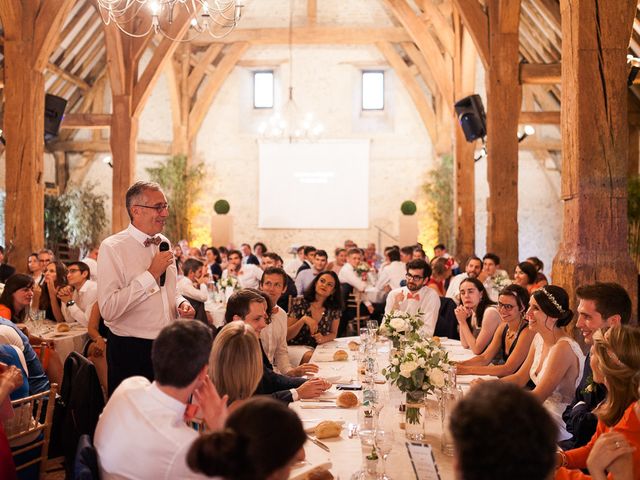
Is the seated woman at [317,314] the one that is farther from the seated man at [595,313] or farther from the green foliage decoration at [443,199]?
the green foliage decoration at [443,199]

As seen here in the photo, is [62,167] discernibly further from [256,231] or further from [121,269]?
[121,269]

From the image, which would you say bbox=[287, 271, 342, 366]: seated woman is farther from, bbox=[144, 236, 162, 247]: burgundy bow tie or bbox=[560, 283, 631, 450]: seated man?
bbox=[560, 283, 631, 450]: seated man

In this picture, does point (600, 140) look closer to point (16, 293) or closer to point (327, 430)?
point (327, 430)

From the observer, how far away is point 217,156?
1684 centimetres

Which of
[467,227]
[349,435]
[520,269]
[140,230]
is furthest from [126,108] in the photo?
[349,435]

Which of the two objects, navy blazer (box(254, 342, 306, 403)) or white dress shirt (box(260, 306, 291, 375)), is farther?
white dress shirt (box(260, 306, 291, 375))

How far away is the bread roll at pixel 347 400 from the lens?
319cm

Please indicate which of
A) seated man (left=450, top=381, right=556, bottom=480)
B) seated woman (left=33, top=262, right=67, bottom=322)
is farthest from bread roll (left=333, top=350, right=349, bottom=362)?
seated man (left=450, top=381, right=556, bottom=480)

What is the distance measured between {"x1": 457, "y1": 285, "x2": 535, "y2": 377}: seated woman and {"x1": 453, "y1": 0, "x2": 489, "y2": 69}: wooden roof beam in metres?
4.41

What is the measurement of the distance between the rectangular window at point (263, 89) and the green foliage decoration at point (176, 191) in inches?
88.5

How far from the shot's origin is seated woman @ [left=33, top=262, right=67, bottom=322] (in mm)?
6077

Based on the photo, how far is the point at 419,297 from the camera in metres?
5.84

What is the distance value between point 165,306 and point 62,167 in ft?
46.0

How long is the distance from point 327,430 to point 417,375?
44 centimetres
